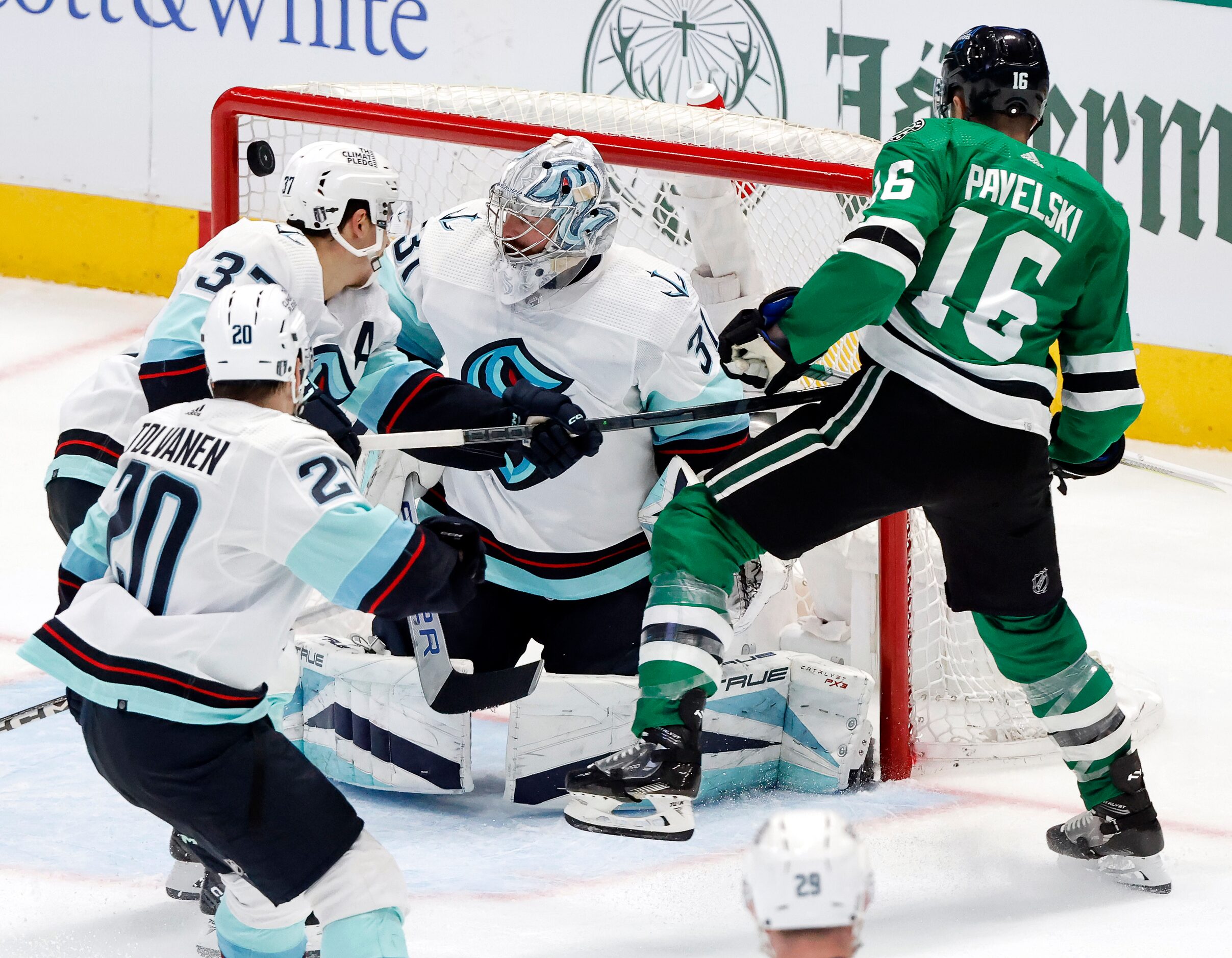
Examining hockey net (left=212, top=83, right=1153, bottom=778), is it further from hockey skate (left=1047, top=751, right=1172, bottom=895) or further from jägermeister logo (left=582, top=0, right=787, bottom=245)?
jägermeister logo (left=582, top=0, right=787, bottom=245)

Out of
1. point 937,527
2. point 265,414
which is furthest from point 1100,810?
point 265,414

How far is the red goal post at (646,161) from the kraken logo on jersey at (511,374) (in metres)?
0.47

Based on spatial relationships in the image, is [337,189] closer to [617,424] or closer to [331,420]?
[331,420]

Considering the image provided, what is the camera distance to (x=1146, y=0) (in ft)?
17.2

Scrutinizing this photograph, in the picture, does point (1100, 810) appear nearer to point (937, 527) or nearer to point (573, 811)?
point (937, 527)

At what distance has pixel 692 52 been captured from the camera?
546 centimetres

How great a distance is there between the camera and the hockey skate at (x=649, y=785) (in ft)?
6.92

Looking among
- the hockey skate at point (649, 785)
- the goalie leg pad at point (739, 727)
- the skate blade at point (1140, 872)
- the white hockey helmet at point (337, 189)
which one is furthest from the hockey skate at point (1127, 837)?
the white hockey helmet at point (337, 189)

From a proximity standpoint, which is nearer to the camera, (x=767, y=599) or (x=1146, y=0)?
(x=767, y=599)

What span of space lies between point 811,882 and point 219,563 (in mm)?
975

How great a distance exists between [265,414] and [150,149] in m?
4.12

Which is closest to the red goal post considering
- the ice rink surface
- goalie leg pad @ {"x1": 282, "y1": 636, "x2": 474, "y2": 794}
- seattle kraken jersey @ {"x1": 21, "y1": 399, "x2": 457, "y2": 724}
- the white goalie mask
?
the ice rink surface

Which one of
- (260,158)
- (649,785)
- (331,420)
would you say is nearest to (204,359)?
(331,420)

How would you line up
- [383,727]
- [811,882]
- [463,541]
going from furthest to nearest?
[383,727]
[463,541]
[811,882]
